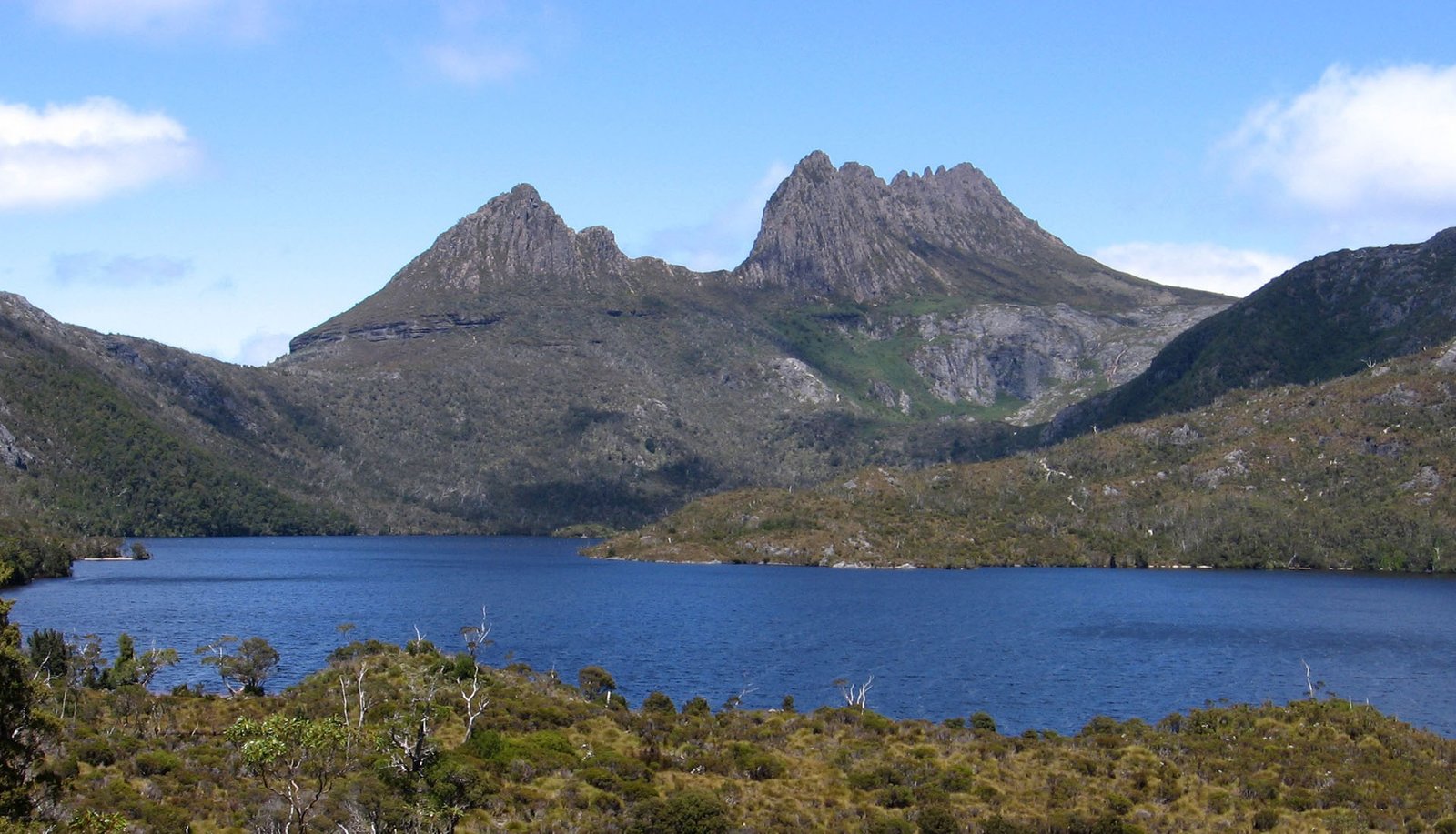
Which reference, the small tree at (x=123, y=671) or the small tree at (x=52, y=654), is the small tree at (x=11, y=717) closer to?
the small tree at (x=123, y=671)

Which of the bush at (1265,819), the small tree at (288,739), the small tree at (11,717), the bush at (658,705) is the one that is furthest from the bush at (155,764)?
the bush at (1265,819)

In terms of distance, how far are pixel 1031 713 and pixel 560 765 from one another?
48103 millimetres

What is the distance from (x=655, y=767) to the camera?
A: 6925cm

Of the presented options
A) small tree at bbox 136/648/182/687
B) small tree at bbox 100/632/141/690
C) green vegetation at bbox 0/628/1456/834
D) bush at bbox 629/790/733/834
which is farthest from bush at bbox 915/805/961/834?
small tree at bbox 136/648/182/687

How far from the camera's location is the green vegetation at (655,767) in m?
54.8

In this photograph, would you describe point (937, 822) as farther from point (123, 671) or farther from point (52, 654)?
point (52, 654)

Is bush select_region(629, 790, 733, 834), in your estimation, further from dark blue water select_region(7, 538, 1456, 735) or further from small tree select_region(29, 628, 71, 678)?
small tree select_region(29, 628, 71, 678)

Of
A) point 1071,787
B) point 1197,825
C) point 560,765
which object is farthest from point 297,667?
point 1197,825

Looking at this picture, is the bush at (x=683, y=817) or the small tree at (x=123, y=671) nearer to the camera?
the bush at (x=683, y=817)

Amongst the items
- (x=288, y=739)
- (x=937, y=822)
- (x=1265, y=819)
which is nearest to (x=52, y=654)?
(x=288, y=739)

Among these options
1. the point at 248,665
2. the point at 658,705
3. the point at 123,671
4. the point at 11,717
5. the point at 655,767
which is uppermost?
the point at 11,717

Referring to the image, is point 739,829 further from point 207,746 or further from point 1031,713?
point 1031,713

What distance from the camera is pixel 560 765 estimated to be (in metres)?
68.2

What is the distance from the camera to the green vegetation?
54.8 m
